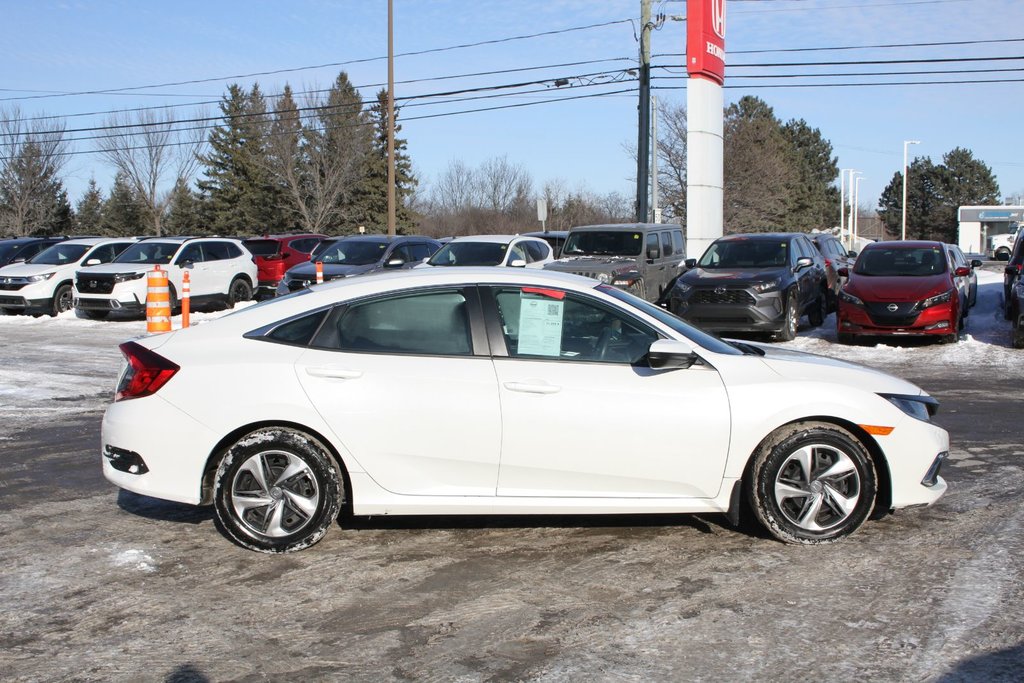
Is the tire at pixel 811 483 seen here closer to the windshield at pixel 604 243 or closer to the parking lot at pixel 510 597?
the parking lot at pixel 510 597

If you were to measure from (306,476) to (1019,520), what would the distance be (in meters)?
4.18

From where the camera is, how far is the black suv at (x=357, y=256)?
20.6 meters

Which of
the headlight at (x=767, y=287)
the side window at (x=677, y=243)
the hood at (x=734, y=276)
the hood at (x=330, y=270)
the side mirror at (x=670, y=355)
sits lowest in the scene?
the side mirror at (x=670, y=355)

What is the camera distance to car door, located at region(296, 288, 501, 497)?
17.3 feet

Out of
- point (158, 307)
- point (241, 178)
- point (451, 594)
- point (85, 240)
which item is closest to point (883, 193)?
point (241, 178)

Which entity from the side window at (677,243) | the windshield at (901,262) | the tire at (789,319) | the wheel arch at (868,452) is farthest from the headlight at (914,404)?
the side window at (677,243)

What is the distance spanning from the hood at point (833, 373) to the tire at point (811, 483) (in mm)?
275

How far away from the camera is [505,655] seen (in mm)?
4070

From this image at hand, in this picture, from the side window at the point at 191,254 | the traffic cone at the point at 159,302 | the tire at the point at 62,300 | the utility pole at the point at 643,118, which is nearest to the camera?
the traffic cone at the point at 159,302

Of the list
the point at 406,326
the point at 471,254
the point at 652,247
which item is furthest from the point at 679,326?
the point at 652,247

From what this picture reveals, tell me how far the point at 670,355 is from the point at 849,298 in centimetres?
1104

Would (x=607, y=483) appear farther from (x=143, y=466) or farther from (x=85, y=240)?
(x=85, y=240)

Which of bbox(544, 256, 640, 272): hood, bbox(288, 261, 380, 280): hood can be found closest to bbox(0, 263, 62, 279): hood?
bbox(288, 261, 380, 280): hood

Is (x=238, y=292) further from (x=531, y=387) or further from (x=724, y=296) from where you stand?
(x=531, y=387)
